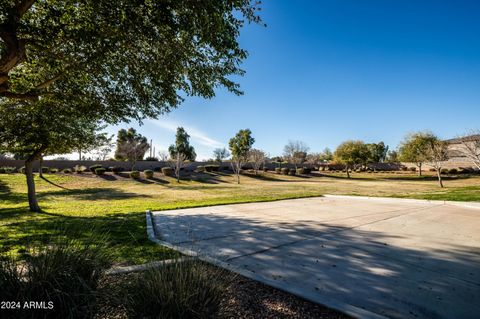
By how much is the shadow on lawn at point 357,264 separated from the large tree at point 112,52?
453 centimetres

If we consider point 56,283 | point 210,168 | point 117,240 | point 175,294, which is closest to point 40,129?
point 117,240

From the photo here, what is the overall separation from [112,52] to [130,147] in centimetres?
4385

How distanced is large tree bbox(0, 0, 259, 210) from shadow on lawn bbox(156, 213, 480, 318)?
14.8 feet

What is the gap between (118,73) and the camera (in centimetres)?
730

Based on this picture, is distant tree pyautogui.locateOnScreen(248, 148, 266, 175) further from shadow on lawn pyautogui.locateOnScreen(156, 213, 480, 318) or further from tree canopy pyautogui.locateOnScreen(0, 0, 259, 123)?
shadow on lawn pyautogui.locateOnScreen(156, 213, 480, 318)

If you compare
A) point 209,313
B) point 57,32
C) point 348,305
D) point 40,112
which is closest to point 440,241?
point 348,305

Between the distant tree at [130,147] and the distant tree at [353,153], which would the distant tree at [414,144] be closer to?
the distant tree at [353,153]

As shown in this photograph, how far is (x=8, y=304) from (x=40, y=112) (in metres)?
9.80

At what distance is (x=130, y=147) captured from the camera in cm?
4653

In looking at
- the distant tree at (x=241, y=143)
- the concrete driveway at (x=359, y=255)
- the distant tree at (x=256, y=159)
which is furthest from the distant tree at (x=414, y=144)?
the concrete driveway at (x=359, y=255)

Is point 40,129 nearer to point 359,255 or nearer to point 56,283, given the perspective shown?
point 56,283

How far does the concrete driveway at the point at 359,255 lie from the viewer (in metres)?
2.87

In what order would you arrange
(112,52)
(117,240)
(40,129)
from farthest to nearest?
(40,129) → (112,52) → (117,240)

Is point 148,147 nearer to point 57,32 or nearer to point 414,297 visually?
point 57,32
